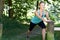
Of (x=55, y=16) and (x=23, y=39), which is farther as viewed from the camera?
(x=55, y=16)

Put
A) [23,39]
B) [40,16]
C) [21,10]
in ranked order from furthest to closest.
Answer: [21,10] < [23,39] < [40,16]

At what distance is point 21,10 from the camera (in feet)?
50.6

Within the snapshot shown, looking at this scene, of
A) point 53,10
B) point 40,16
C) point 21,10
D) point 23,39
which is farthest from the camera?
point 53,10

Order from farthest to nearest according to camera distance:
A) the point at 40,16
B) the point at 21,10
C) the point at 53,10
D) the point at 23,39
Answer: the point at 53,10 → the point at 21,10 → the point at 23,39 → the point at 40,16

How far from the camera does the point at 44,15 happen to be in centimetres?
664

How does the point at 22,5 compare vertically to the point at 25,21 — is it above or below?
above

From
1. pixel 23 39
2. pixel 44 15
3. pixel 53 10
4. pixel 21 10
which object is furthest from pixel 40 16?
pixel 53 10

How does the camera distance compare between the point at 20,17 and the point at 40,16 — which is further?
the point at 20,17

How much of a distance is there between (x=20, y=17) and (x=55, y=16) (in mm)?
2486

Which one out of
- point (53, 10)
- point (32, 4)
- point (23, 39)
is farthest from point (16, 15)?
point (23, 39)

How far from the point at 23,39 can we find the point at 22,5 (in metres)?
7.13

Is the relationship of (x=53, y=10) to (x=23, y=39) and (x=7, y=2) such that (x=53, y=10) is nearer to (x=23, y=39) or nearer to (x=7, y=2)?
(x=7, y=2)

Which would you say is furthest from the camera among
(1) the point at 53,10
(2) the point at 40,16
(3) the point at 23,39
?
(1) the point at 53,10

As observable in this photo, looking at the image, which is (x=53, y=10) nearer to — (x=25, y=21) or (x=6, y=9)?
(x=25, y=21)
